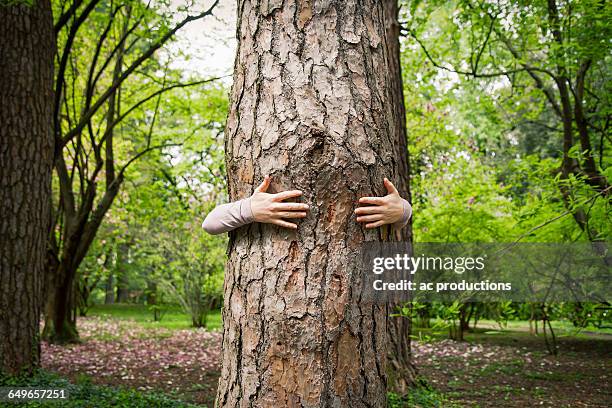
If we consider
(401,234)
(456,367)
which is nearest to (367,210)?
(401,234)

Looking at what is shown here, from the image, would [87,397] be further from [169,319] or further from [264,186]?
[169,319]

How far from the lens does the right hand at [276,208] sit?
178 cm

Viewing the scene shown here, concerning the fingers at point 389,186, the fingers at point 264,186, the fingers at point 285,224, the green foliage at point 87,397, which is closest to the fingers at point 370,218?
the fingers at point 389,186

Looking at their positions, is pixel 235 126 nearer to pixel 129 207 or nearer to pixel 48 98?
pixel 48 98

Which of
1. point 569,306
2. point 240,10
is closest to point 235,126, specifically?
point 240,10

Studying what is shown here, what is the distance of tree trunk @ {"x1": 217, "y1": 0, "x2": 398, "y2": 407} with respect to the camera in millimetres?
1777

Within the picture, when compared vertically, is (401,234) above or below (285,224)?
above

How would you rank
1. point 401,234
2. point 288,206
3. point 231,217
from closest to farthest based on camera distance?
point 288,206 → point 231,217 → point 401,234

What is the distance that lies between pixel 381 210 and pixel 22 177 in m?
4.71

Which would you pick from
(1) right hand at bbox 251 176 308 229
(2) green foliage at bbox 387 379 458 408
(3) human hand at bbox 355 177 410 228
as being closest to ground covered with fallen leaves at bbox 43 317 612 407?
(2) green foliage at bbox 387 379 458 408

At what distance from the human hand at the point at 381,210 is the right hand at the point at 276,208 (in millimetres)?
209

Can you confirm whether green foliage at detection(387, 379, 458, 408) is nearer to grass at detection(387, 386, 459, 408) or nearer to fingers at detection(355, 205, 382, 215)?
grass at detection(387, 386, 459, 408)

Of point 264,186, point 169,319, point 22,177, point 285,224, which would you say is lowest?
point 169,319

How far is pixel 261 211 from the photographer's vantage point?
1.82m
